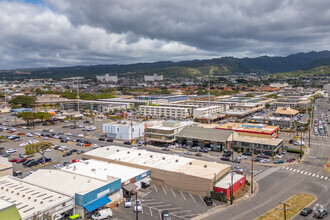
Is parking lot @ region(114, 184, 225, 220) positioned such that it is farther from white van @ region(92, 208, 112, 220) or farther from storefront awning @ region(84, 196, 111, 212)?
storefront awning @ region(84, 196, 111, 212)

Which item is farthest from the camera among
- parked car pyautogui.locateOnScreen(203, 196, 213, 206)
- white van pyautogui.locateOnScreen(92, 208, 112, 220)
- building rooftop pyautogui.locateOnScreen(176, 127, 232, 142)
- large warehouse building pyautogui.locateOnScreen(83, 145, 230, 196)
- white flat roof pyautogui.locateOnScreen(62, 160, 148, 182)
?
building rooftop pyautogui.locateOnScreen(176, 127, 232, 142)

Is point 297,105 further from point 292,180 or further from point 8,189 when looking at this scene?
point 8,189

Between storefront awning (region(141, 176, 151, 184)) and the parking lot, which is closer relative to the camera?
the parking lot

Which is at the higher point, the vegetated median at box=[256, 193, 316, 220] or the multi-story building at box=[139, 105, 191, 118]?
the multi-story building at box=[139, 105, 191, 118]

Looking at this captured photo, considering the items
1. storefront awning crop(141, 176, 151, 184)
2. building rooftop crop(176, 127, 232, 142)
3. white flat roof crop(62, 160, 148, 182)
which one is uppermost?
building rooftop crop(176, 127, 232, 142)

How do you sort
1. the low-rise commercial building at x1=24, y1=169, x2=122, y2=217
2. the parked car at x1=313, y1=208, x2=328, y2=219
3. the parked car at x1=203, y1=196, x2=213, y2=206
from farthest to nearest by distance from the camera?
the parked car at x1=203, y1=196, x2=213, y2=206 → the low-rise commercial building at x1=24, y1=169, x2=122, y2=217 → the parked car at x1=313, y1=208, x2=328, y2=219

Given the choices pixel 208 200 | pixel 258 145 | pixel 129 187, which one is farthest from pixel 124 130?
pixel 208 200

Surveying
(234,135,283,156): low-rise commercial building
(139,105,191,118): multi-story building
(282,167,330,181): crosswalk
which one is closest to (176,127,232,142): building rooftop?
(234,135,283,156): low-rise commercial building
